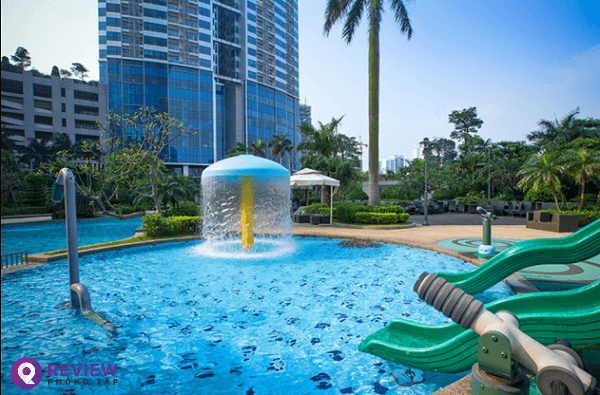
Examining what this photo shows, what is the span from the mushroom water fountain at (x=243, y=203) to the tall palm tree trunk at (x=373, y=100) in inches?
275

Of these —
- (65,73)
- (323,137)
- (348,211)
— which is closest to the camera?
(348,211)

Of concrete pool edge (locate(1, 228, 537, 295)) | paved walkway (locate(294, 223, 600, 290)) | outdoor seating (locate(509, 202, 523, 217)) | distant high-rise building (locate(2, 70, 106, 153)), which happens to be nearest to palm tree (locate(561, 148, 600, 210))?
paved walkway (locate(294, 223, 600, 290))

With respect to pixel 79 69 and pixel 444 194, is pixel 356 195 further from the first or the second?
pixel 79 69

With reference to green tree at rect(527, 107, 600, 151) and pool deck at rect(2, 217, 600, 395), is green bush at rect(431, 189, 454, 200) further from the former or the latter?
pool deck at rect(2, 217, 600, 395)

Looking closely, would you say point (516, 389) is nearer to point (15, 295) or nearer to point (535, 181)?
point (15, 295)

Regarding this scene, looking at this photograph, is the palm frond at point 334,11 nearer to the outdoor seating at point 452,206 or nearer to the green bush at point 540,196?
the outdoor seating at point 452,206

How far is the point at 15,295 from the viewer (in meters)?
6.58

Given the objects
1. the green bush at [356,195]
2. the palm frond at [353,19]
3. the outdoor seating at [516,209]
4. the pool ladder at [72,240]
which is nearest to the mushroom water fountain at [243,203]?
the pool ladder at [72,240]

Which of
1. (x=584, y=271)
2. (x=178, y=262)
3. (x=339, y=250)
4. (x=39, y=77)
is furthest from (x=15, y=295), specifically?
(x=39, y=77)

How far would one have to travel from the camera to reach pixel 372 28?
16734 mm

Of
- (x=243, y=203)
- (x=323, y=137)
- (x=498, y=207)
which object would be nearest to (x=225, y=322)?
(x=243, y=203)

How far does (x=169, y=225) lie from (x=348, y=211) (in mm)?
8601

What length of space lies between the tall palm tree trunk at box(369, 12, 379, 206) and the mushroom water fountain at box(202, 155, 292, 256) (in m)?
7.00

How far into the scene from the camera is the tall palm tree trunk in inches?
657
